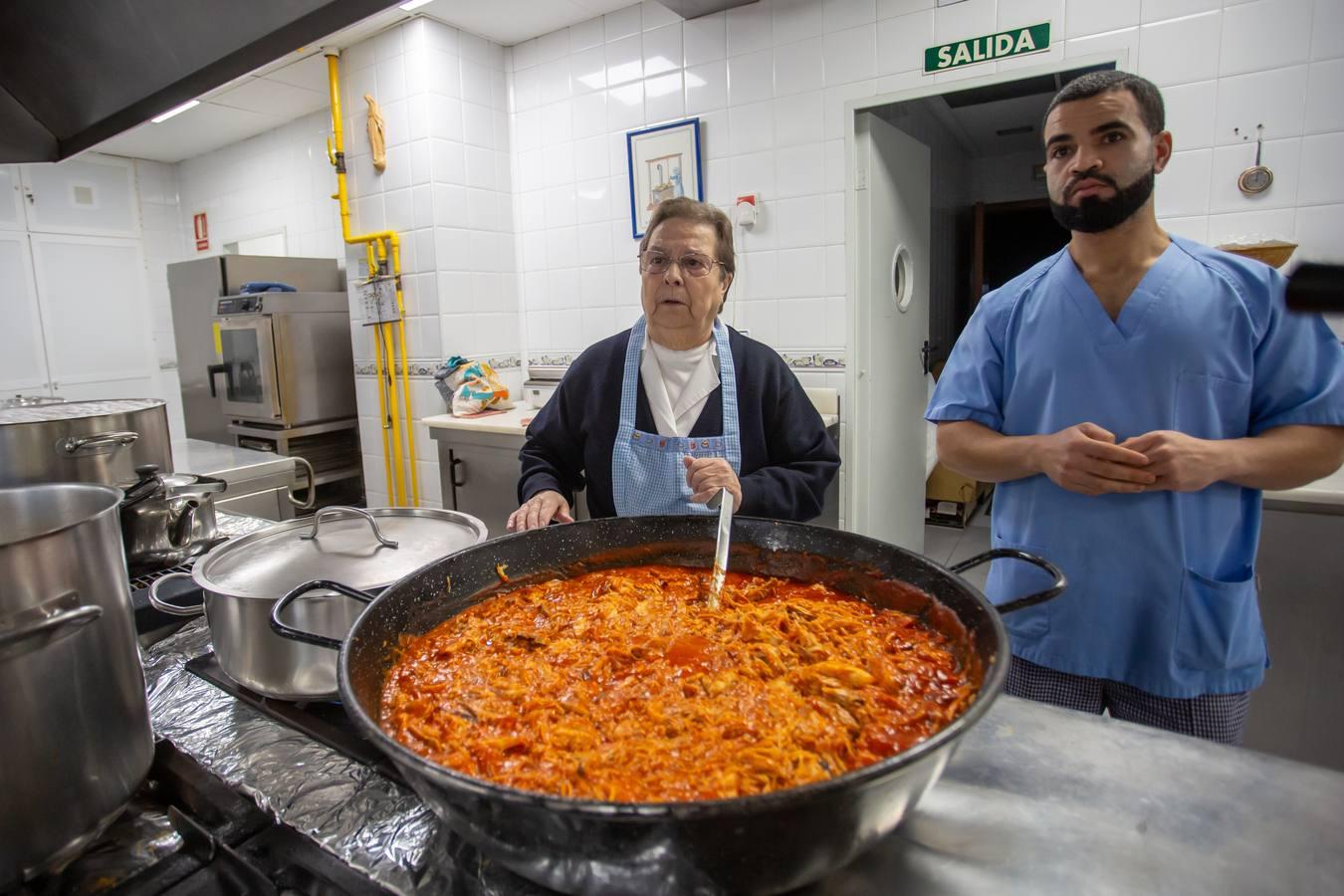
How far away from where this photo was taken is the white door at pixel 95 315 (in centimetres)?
576

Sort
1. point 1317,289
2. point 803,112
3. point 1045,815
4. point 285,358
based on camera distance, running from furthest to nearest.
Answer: point 285,358, point 803,112, point 1045,815, point 1317,289

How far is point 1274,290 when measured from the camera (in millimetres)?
1404

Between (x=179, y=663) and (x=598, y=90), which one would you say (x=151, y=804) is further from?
(x=598, y=90)

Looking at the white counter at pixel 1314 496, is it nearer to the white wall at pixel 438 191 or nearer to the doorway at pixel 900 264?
the doorway at pixel 900 264

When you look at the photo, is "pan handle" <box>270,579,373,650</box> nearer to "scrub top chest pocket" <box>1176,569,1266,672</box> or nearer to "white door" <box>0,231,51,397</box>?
"scrub top chest pocket" <box>1176,569,1266,672</box>

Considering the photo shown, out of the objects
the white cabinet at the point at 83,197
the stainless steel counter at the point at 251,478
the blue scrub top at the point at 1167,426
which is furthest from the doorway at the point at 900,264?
the white cabinet at the point at 83,197

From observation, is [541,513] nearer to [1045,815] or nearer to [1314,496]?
[1045,815]

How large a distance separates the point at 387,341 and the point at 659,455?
3.23 metres

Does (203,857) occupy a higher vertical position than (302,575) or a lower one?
lower

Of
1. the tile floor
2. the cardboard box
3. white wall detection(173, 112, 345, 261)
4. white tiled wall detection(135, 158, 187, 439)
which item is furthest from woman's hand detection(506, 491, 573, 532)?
white tiled wall detection(135, 158, 187, 439)

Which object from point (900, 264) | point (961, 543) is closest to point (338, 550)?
point (900, 264)

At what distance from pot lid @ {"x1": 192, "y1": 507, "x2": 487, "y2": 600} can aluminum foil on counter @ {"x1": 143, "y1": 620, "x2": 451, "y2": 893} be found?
0.57 ft

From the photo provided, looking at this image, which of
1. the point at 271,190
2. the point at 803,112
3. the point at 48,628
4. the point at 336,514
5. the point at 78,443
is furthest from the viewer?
the point at 271,190

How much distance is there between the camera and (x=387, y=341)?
14.5 feet
